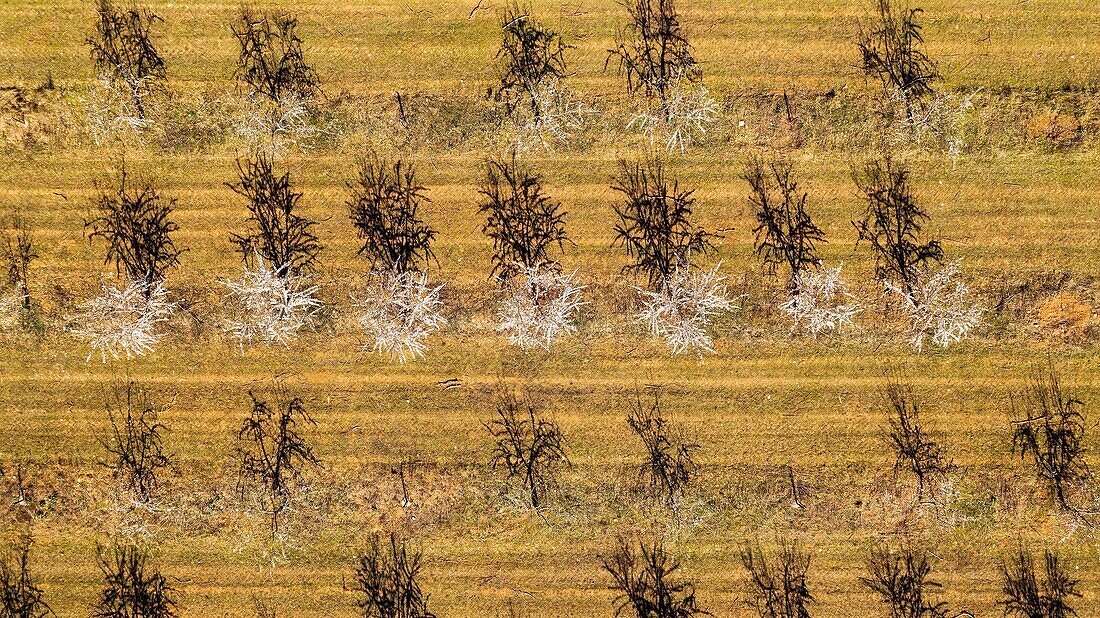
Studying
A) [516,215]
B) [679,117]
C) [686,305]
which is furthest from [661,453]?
[679,117]

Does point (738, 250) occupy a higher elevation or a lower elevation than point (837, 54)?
lower

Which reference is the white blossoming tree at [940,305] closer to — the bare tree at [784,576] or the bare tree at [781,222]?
the bare tree at [781,222]

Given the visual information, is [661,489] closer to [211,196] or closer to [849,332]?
[849,332]

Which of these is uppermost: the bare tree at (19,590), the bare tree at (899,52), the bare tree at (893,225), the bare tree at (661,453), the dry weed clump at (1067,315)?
the bare tree at (899,52)

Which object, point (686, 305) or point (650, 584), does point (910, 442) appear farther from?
point (650, 584)

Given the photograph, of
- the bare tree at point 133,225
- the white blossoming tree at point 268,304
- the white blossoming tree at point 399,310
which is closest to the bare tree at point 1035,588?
the white blossoming tree at point 399,310

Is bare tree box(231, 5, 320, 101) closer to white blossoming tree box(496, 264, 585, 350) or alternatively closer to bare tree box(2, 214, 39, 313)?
bare tree box(2, 214, 39, 313)

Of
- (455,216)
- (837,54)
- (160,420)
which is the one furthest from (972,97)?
(160,420)
